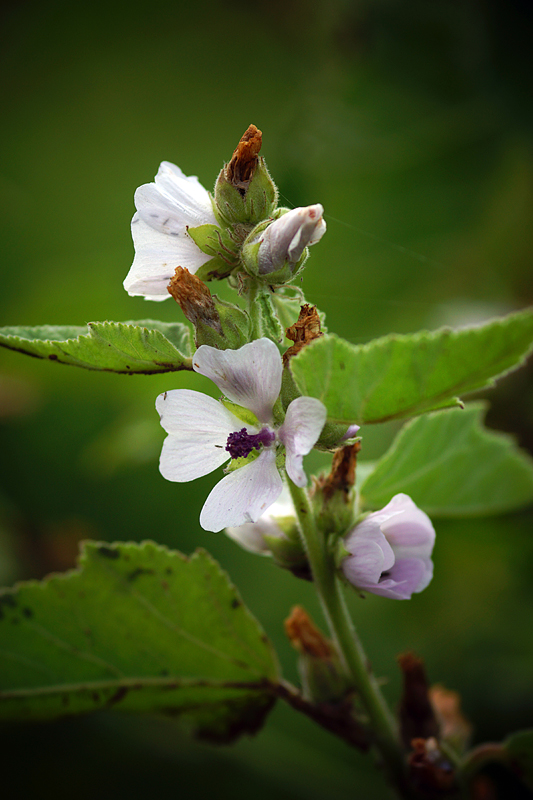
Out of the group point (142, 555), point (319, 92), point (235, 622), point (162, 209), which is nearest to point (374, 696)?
point (235, 622)

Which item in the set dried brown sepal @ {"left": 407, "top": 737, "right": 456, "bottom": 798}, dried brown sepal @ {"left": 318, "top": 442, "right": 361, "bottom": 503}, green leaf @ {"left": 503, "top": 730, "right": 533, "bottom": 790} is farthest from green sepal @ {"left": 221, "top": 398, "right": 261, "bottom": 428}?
green leaf @ {"left": 503, "top": 730, "right": 533, "bottom": 790}

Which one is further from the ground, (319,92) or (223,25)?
(223,25)

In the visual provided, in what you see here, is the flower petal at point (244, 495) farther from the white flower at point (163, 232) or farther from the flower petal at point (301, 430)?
the white flower at point (163, 232)

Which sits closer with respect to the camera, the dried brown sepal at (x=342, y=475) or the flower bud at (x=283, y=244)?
the flower bud at (x=283, y=244)

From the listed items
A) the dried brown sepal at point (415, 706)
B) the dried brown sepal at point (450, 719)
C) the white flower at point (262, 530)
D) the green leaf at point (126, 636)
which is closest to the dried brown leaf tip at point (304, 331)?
the white flower at point (262, 530)

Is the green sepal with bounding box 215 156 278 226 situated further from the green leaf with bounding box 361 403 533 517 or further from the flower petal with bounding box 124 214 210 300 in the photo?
the green leaf with bounding box 361 403 533 517

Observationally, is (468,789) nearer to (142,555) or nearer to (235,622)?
(235,622)

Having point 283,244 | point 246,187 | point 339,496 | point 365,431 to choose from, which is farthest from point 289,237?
point 365,431

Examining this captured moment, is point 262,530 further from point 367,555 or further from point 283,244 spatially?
A: point 283,244
